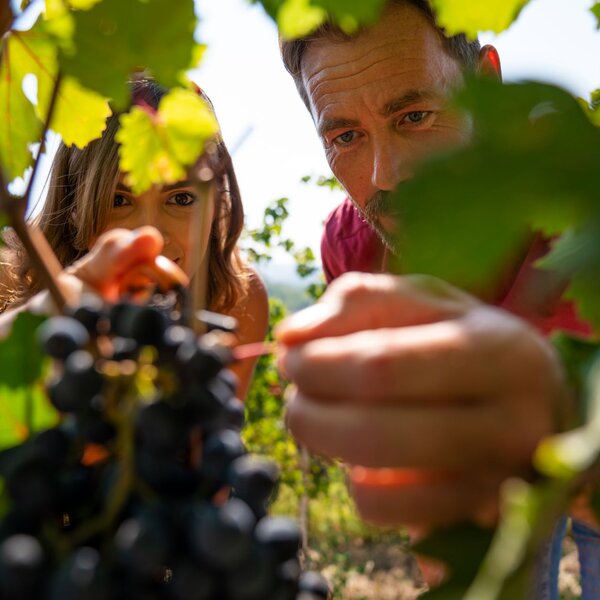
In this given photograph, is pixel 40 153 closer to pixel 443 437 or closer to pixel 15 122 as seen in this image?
pixel 15 122

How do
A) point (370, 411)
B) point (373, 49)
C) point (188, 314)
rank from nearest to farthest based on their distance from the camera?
point (370, 411)
point (188, 314)
point (373, 49)

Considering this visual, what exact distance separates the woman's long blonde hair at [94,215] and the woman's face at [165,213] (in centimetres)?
6

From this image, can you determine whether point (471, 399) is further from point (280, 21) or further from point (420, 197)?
point (280, 21)

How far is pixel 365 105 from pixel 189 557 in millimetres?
2218

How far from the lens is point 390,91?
2398 mm

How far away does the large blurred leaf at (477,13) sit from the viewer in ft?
3.07

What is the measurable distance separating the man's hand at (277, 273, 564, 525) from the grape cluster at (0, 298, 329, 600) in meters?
0.09

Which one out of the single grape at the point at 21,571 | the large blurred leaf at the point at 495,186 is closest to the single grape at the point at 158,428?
the single grape at the point at 21,571

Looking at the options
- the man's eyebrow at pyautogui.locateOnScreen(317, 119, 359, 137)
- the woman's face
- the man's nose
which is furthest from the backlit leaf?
the man's eyebrow at pyautogui.locateOnScreen(317, 119, 359, 137)

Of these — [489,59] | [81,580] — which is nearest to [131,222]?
[489,59]

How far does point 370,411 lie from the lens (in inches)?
17.9

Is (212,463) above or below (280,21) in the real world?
below

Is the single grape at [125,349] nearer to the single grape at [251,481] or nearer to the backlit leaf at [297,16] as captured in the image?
the single grape at [251,481]

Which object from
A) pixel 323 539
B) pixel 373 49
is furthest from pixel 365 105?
pixel 323 539
